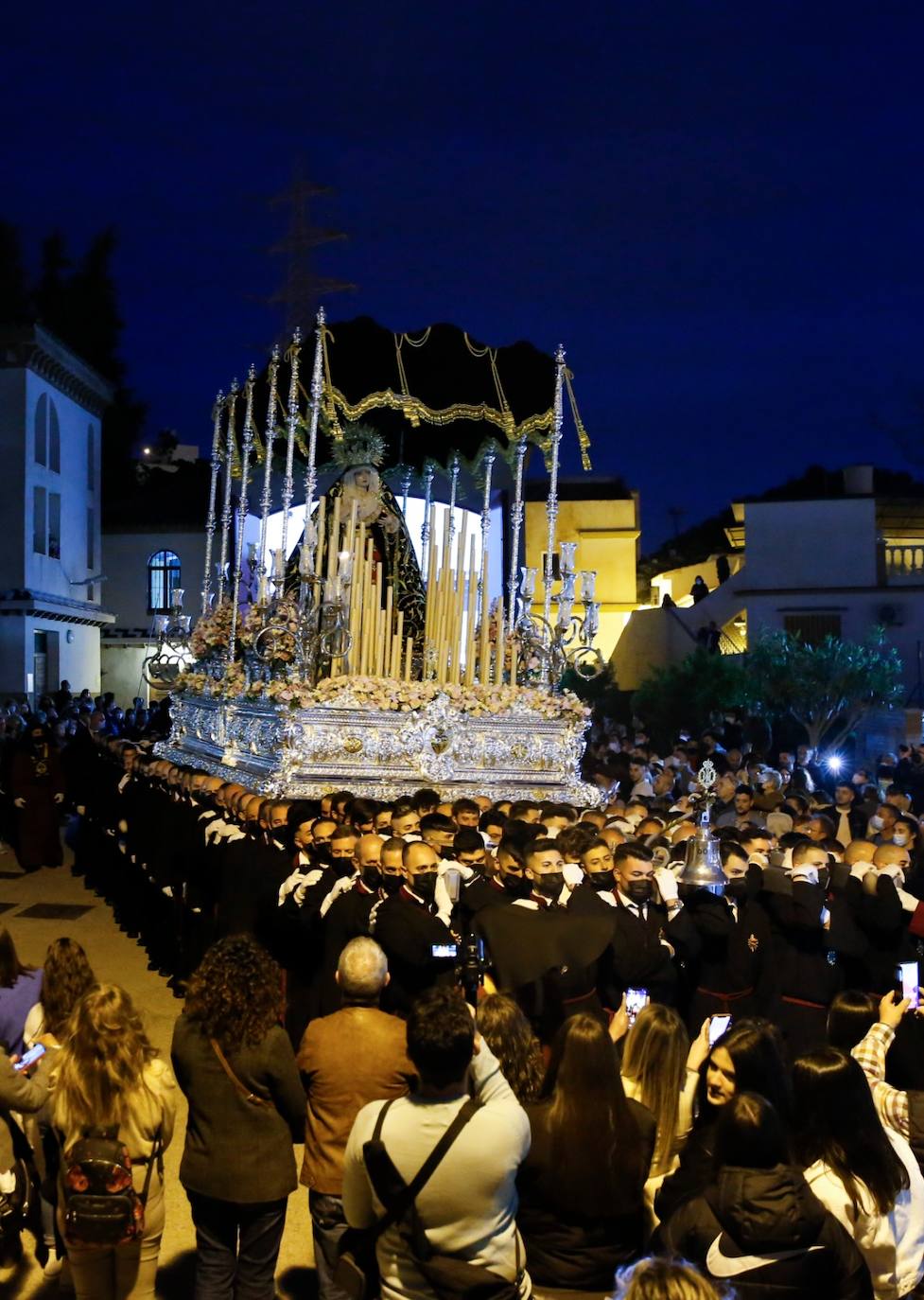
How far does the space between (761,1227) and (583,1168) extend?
643mm

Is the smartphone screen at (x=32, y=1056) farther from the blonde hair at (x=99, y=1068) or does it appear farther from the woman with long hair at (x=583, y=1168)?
the woman with long hair at (x=583, y=1168)

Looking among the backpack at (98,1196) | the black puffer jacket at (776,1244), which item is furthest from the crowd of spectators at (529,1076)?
the backpack at (98,1196)

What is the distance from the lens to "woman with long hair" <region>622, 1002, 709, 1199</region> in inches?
156

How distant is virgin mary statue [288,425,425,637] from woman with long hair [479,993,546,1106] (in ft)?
36.6

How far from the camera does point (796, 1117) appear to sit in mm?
3357

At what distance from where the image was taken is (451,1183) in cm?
308

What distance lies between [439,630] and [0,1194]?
29.9 feet

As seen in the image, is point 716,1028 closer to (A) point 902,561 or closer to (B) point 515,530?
(B) point 515,530

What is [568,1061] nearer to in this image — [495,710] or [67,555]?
[495,710]

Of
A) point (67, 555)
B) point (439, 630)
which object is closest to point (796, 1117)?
point (439, 630)

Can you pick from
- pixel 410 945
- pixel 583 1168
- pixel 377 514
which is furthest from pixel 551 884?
pixel 377 514

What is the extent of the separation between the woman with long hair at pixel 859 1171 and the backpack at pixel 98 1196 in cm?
179

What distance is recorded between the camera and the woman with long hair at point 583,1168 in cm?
344

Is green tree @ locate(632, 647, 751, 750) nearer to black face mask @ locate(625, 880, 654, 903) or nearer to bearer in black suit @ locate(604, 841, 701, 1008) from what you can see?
bearer in black suit @ locate(604, 841, 701, 1008)
